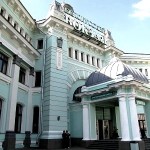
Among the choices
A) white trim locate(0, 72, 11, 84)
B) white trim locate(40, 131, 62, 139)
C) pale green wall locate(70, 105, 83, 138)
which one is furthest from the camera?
pale green wall locate(70, 105, 83, 138)

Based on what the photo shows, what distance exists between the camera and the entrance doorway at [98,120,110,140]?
21.8 metres

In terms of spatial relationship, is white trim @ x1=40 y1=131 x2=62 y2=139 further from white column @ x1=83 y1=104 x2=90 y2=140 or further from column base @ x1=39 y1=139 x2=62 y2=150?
white column @ x1=83 y1=104 x2=90 y2=140

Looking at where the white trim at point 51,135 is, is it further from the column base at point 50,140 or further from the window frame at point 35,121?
the window frame at point 35,121

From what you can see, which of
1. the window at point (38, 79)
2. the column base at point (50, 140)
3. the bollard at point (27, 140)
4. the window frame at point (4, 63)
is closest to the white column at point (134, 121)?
the column base at point (50, 140)

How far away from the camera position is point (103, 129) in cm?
2212

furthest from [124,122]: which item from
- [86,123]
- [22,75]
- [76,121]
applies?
[22,75]

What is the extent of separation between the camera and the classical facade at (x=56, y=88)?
53.5 ft

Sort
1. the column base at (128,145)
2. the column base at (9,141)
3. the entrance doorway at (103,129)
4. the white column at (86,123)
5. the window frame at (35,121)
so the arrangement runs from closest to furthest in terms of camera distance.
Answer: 1. the column base at (9,141)
2. the column base at (128,145)
3. the white column at (86,123)
4. the window frame at (35,121)
5. the entrance doorway at (103,129)

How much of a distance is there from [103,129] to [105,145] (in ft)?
14.7

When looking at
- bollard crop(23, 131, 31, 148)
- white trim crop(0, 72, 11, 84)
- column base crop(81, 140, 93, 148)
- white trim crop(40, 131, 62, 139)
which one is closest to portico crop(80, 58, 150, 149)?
column base crop(81, 140, 93, 148)

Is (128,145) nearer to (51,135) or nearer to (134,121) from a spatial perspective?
(134,121)

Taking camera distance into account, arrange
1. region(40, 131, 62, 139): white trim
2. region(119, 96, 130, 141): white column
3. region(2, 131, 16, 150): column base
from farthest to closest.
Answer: region(40, 131, 62, 139): white trim, region(119, 96, 130, 141): white column, region(2, 131, 16, 150): column base

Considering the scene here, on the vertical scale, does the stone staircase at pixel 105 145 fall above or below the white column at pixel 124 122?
below

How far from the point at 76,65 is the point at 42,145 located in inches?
391
